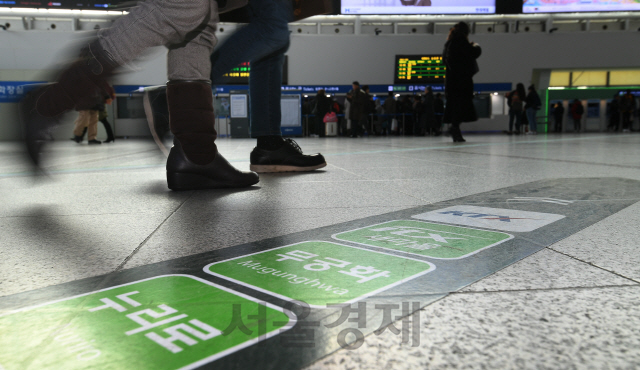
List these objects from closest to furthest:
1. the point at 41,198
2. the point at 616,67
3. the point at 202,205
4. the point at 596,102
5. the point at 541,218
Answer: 1. the point at 541,218
2. the point at 202,205
3. the point at 41,198
4. the point at 616,67
5. the point at 596,102

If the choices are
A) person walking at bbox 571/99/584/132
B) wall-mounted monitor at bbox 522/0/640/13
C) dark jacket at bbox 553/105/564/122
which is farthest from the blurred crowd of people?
person walking at bbox 571/99/584/132

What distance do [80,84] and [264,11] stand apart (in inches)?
33.9

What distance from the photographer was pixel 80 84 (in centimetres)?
135

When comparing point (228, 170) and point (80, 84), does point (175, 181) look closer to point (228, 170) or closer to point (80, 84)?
point (228, 170)

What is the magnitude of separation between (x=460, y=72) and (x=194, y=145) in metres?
4.68

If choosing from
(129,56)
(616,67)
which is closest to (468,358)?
(129,56)

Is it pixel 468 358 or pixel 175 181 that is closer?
pixel 468 358

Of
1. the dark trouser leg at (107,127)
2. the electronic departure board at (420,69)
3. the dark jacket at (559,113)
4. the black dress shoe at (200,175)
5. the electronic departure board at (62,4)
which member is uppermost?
the electronic departure board at (62,4)

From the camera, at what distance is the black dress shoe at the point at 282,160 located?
7.21 ft

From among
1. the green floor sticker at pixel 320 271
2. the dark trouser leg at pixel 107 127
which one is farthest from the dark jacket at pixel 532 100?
the green floor sticker at pixel 320 271

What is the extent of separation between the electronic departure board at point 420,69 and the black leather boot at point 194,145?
12654mm

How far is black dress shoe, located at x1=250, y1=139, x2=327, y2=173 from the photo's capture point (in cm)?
220

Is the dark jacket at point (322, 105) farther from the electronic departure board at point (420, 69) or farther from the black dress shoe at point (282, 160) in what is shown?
the black dress shoe at point (282, 160)

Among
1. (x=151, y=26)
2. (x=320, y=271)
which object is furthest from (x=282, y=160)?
(x=320, y=271)
